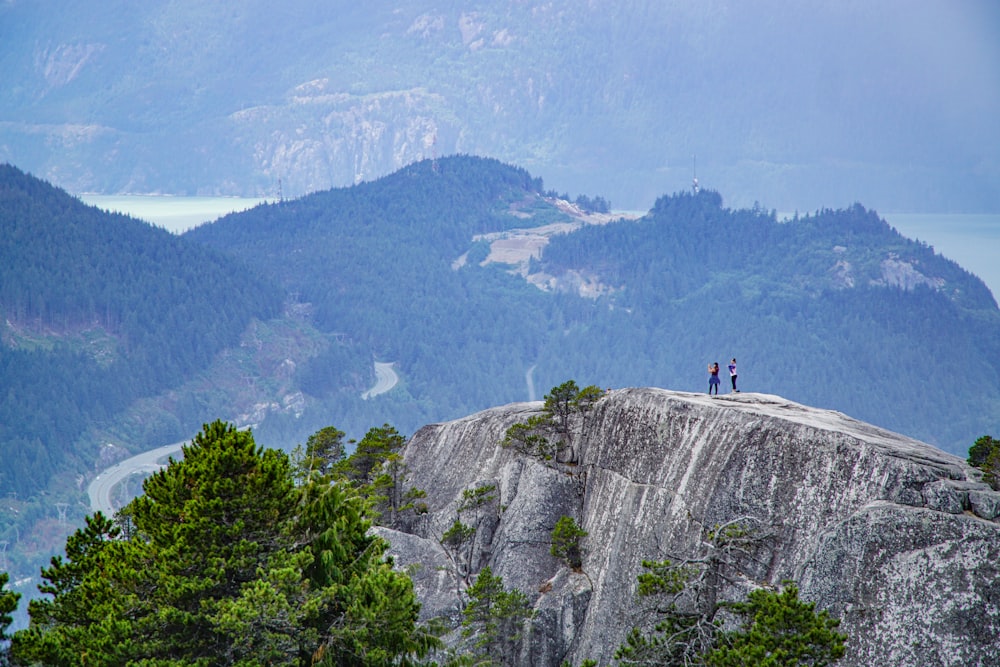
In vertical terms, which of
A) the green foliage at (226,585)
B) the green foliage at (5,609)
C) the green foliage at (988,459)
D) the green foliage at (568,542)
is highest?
the green foliage at (988,459)

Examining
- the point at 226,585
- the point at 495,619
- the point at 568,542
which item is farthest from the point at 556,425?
the point at 226,585

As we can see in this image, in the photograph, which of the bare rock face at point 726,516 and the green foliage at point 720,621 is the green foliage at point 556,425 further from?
the green foliage at point 720,621

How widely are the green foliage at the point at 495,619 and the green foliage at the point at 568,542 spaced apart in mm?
Result: 2645

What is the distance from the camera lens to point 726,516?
3978 centimetres

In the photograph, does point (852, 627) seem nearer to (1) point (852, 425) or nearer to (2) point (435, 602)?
(1) point (852, 425)

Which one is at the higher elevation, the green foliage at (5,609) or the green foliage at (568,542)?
the green foliage at (568,542)

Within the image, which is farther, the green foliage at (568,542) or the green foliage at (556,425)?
the green foliage at (556,425)

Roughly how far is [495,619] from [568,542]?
4.52 m

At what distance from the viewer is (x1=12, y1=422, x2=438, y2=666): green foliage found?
96.8 feet

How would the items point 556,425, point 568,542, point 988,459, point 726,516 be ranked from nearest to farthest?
1. point 726,516
2. point 988,459
3. point 568,542
4. point 556,425

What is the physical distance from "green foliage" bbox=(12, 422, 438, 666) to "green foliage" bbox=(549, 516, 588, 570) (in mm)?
13694

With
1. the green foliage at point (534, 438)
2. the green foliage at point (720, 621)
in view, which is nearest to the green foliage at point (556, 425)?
the green foliage at point (534, 438)

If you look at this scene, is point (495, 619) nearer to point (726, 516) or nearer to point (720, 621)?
point (726, 516)

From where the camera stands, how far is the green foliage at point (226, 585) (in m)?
29.5
